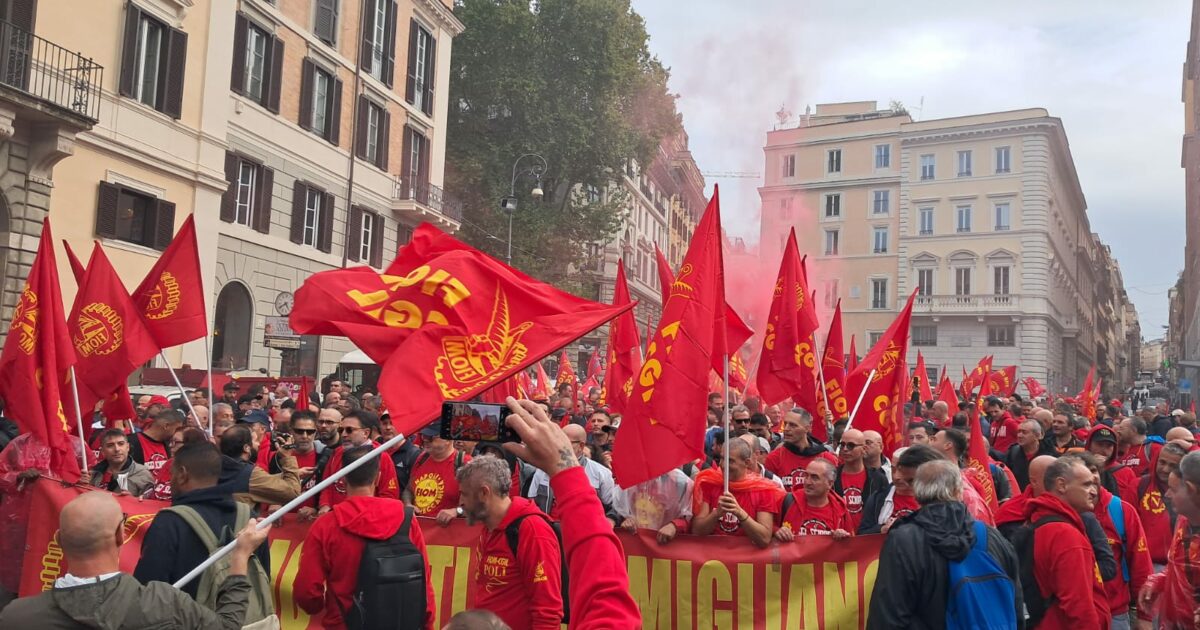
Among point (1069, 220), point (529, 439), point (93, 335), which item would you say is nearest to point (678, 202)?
point (1069, 220)

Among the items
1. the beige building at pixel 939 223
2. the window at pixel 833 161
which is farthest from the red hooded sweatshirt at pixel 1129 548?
the window at pixel 833 161

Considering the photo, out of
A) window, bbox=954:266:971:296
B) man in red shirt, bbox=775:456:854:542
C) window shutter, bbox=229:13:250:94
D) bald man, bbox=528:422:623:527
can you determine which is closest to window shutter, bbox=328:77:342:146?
window shutter, bbox=229:13:250:94

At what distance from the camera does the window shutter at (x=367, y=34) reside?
88.4ft

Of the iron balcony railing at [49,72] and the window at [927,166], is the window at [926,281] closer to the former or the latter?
the window at [927,166]

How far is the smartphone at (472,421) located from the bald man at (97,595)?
1.14m

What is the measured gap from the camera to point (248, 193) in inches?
910

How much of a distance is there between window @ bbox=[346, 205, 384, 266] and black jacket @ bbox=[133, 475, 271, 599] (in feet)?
77.0

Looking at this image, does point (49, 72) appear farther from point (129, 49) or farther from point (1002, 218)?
point (1002, 218)

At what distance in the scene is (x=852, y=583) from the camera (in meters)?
5.79

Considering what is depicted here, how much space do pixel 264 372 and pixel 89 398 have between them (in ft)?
46.8

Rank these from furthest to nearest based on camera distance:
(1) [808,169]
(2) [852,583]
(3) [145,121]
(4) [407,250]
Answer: (1) [808,169]
(3) [145,121]
(2) [852,583]
(4) [407,250]

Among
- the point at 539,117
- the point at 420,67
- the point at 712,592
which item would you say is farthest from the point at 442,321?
the point at 539,117

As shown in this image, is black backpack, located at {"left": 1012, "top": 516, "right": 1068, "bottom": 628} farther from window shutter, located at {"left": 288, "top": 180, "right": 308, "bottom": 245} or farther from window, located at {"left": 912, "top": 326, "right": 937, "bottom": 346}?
window, located at {"left": 912, "top": 326, "right": 937, "bottom": 346}

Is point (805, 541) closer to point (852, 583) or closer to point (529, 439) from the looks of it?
point (852, 583)
